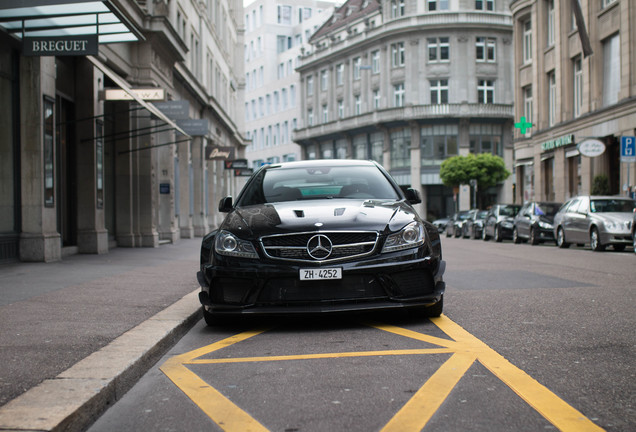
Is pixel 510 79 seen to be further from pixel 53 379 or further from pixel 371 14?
pixel 53 379

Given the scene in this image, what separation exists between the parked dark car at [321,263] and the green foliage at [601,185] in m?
25.7

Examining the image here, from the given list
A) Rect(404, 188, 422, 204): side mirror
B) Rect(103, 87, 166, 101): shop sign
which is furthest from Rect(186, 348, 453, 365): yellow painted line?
Rect(103, 87, 166, 101): shop sign

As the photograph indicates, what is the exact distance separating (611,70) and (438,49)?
109 ft

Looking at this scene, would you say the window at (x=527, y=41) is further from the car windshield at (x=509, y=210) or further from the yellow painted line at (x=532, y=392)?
the yellow painted line at (x=532, y=392)

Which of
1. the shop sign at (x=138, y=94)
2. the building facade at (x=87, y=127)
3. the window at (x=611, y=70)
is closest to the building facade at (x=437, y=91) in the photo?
the window at (x=611, y=70)

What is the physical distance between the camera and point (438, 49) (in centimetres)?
6369

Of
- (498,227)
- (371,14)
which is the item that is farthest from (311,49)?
(498,227)

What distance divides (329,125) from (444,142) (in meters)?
13.4

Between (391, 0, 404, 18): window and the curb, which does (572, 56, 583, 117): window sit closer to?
(391, 0, 404, 18): window

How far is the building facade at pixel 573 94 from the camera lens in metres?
29.5

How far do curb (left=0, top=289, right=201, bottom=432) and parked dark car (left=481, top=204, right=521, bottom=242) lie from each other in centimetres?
2458

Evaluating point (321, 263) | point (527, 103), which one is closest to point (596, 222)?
point (321, 263)

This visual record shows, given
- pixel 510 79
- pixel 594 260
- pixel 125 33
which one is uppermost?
pixel 510 79

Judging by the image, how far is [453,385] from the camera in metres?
4.35
